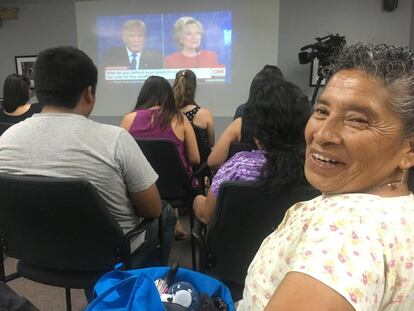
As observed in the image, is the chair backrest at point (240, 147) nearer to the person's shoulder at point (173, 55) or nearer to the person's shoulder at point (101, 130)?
the person's shoulder at point (101, 130)

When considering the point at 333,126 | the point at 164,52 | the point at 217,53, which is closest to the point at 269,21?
the point at 217,53

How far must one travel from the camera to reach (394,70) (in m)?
0.61

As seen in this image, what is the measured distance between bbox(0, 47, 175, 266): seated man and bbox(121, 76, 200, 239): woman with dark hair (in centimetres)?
84

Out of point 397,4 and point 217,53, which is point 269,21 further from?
point 397,4

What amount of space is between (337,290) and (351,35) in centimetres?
451

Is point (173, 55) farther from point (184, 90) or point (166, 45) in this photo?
point (184, 90)

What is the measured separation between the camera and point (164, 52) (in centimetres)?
472

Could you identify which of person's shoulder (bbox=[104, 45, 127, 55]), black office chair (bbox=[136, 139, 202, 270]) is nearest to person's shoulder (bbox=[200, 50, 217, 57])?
person's shoulder (bbox=[104, 45, 127, 55])

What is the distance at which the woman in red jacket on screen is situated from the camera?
4574 mm

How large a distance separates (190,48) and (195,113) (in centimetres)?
215

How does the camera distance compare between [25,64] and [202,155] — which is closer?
[202,155]

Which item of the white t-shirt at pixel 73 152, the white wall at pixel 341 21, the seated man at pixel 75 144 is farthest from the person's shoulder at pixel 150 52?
the white t-shirt at pixel 73 152

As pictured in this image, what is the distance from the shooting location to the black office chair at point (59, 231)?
1.10 m

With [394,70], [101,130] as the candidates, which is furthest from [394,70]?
[101,130]
